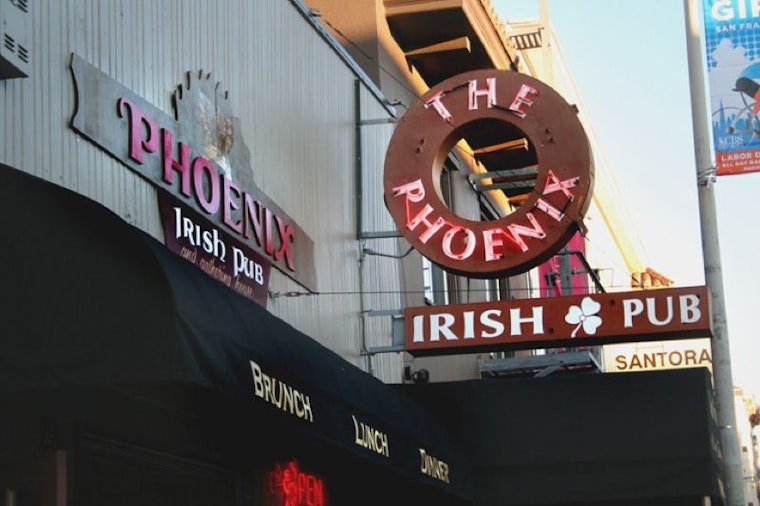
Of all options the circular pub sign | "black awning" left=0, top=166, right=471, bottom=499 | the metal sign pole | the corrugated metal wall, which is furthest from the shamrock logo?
"black awning" left=0, top=166, right=471, bottom=499

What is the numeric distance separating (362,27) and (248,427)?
7.55 meters

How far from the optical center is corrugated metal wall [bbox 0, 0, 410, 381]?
25.1 ft

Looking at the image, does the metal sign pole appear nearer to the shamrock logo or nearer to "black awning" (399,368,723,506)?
the shamrock logo

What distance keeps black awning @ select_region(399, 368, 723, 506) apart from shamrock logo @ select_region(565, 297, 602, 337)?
1470 millimetres

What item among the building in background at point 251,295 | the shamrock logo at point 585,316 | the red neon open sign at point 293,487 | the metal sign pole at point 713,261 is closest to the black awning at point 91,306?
the building in background at point 251,295

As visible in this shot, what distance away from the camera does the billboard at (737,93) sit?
12016 mm

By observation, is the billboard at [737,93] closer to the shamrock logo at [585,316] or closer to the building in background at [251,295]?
the shamrock logo at [585,316]

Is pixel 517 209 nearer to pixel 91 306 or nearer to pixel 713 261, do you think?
pixel 713 261

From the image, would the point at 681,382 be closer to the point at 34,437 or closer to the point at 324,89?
the point at 324,89

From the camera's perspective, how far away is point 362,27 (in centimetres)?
1576

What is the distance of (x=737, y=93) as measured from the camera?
12094mm

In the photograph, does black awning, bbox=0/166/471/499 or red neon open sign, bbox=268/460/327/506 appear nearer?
black awning, bbox=0/166/471/499

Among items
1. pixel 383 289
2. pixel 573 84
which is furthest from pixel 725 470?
pixel 573 84

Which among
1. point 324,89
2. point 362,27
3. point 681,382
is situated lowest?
point 681,382
